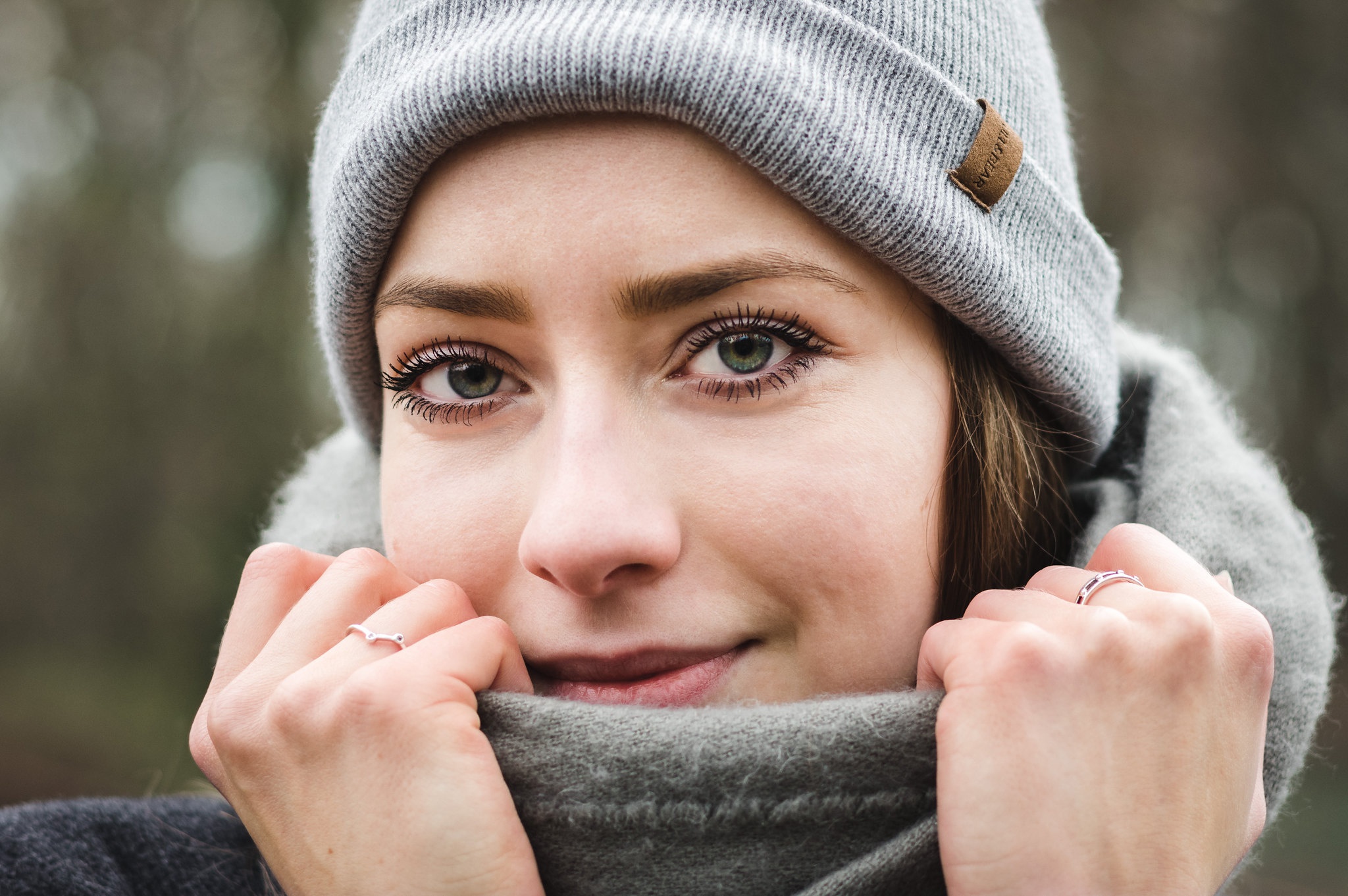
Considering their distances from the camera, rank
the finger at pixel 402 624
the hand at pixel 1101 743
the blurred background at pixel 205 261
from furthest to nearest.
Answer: the blurred background at pixel 205 261 < the finger at pixel 402 624 < the hand at pixel 1101 743

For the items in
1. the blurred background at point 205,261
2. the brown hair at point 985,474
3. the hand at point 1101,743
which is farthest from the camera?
the blurred background at point 205,261

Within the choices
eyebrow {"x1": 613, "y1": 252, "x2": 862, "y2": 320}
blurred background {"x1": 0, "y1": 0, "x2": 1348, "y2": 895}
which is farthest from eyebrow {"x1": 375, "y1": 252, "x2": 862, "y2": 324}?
blurred background {"x1": 0, "y1": 0, "x2": 1348, "y2": 895}

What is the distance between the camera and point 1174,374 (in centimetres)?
210

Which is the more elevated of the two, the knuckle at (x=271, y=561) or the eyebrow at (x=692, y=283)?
the eyebrow at (x=692, y=283)

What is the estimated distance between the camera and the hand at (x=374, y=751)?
121 cm

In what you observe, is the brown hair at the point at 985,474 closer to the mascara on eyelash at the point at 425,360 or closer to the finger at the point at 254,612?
the mascara on eyelash at the point at 425,360

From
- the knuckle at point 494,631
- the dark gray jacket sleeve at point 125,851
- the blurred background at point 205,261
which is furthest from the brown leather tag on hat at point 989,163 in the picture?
the blurred background at point 205,261

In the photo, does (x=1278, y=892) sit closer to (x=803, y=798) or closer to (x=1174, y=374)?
(x=1174, y=374)

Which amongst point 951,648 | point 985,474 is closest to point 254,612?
point 951,648

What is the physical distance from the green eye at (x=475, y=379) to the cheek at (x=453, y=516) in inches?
3.8

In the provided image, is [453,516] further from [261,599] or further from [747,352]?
[747,352]

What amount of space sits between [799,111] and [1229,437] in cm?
126

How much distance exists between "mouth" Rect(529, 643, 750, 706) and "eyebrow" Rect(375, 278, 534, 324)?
1.71 feet

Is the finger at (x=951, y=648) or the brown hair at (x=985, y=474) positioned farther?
the brown hair at (x=985, y=474)
